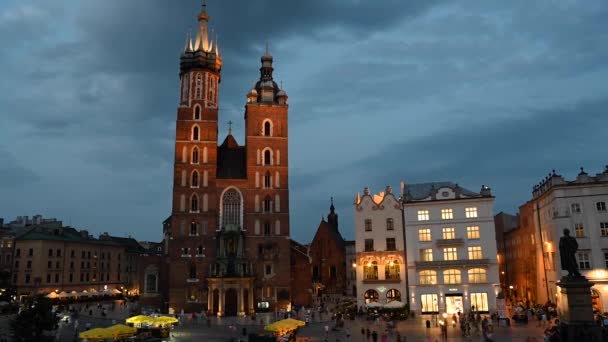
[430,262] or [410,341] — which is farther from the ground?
[430,262]

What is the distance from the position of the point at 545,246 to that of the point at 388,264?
1798 cm

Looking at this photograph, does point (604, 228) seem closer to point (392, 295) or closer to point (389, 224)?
point (389, 224)

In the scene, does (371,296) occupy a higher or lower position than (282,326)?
higher

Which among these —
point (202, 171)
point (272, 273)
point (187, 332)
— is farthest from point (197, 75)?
point (187, 332)

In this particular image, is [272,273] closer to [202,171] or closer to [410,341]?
[202,171]

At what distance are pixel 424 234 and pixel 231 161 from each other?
30.4 metres

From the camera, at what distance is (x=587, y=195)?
54.0 metres

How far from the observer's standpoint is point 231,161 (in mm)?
75500

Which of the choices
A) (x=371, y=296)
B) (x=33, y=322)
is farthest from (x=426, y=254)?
(x=33, y=322)

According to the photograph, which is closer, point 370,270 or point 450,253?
point 450,253

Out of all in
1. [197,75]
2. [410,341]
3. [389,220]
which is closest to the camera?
[410,341]

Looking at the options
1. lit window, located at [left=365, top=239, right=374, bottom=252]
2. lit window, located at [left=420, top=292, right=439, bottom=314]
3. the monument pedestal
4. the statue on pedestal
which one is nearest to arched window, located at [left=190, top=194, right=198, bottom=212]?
lit window, located at [left=365, top=239, right=374, bottom=252]

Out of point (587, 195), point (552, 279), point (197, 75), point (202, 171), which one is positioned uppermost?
point (197, 75)

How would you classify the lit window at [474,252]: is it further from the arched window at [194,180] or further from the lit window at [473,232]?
the arched window at [194,180]
